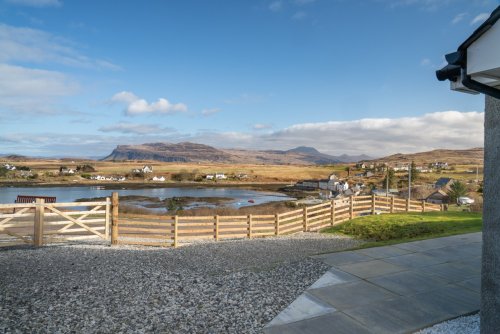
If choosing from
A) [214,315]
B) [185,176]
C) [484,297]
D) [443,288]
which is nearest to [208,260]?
[214,315]

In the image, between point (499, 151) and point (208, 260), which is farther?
point (208, 260)

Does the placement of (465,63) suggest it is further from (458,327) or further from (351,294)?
(351,294)

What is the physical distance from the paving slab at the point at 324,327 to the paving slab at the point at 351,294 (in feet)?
1.66

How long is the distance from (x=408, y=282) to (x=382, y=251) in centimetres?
270

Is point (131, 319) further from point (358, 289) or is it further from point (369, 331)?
point (358, 289)

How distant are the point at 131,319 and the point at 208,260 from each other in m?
4.24

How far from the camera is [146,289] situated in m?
6.96

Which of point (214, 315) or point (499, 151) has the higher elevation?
point (499, 151)

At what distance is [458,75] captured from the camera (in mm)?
3984

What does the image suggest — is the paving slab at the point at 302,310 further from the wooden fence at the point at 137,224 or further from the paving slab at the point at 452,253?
the wooden fence at the point at 137,224

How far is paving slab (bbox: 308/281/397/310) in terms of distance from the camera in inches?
247

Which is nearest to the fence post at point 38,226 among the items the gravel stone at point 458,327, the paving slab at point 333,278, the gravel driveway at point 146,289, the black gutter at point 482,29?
the gravel driveway at point 146,289

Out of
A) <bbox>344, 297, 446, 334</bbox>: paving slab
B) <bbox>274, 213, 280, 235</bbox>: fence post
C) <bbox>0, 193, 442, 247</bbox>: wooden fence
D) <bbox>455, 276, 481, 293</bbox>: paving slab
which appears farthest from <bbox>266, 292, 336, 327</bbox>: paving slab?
<bbox>274, 213, 280, 235</bbox>: fence post

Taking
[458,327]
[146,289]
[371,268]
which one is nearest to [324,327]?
[458,327]
